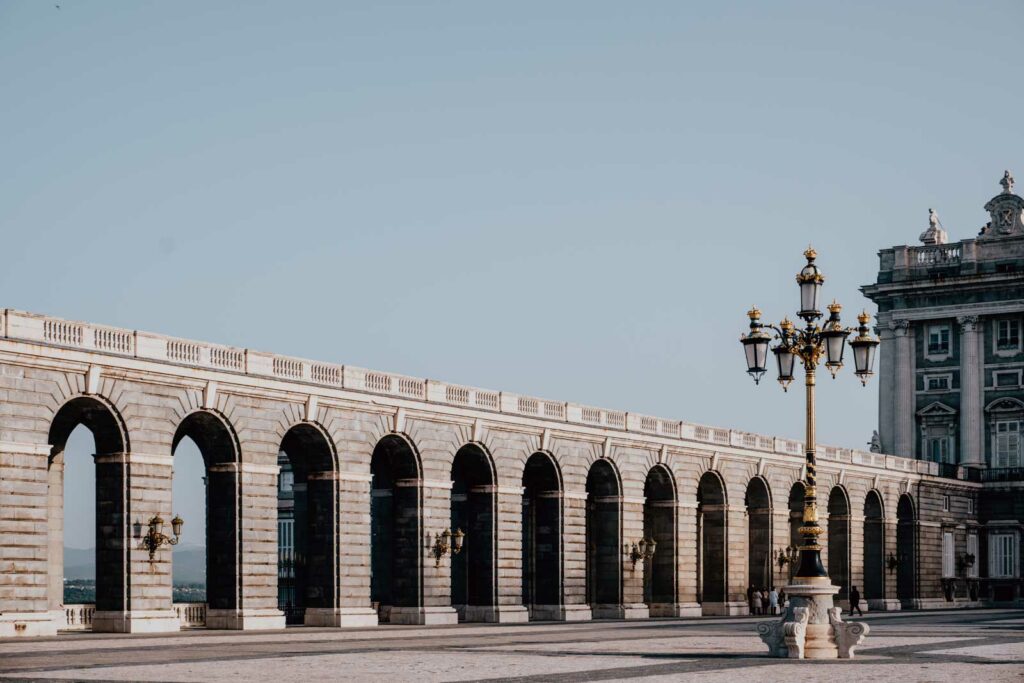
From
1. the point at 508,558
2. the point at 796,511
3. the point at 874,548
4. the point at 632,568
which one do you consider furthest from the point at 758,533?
the point at 508,558

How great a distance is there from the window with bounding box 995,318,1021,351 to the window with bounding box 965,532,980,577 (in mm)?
12585

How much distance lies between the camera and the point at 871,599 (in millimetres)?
99938

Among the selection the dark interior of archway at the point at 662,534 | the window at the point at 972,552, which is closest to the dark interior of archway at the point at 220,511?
the dark interior of archway at the point at 662,534

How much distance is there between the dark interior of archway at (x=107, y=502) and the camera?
50.7 metres

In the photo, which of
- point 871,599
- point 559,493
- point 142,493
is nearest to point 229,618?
point 142,493

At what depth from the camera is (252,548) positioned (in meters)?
55.6

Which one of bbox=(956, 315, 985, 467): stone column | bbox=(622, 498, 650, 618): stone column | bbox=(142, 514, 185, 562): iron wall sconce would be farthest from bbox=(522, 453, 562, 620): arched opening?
bbox=(956, 315, 985, 467): stone column

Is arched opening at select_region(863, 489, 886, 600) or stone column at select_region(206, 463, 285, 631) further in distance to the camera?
arched opening at select_region(863, 489, 886, 600)

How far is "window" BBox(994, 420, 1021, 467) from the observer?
109 meters

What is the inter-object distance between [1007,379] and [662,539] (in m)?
38.3

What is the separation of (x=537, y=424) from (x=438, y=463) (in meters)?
7.17

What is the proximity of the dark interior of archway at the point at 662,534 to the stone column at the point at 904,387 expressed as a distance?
3680cm

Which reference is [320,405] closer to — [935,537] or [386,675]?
[386,675]

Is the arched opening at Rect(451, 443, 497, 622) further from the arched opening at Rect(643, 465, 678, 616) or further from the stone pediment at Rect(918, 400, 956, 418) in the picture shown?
the stone pediment at Rect(918, 400, 956, 418)
